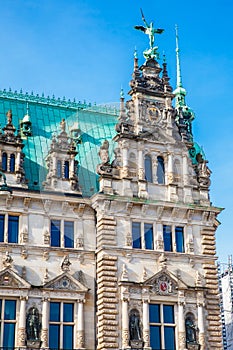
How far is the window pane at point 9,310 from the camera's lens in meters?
35.5

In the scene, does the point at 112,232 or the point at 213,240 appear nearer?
the point at 112,232

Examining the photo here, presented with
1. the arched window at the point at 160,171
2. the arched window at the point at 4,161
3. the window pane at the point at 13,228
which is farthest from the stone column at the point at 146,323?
the arched window at the point at 4,161

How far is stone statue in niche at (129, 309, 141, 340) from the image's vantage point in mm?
36562

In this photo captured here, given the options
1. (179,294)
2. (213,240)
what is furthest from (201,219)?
(179,294)

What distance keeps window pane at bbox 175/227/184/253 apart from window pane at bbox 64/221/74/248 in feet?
21.0

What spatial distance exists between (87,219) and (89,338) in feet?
22.7

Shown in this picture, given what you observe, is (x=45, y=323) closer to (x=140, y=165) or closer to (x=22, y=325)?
(x=22, y=325)

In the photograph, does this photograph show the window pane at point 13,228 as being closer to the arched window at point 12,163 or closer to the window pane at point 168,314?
the arched window at point 12,163

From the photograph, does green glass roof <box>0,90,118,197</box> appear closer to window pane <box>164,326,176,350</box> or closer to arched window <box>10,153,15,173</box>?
arched window <box>10,153,15,173</box>

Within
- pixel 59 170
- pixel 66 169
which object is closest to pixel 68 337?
pixel 59 170

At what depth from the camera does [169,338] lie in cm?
3744

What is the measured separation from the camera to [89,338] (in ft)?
120

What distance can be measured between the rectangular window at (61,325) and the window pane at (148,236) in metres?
5.80

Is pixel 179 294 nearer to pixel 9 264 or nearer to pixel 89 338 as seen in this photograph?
pixel 89 338
